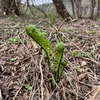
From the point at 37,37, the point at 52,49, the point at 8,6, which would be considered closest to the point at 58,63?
the point at 52,49

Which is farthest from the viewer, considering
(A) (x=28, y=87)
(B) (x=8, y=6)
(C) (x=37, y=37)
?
(B) (x=8, y=6)

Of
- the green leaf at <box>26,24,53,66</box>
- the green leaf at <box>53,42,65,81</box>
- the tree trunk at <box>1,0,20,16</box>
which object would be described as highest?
the green leaf at <box>26,24,53,66</box>

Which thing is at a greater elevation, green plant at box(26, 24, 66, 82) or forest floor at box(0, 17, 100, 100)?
green plant at box(26, 24, 66, 82)

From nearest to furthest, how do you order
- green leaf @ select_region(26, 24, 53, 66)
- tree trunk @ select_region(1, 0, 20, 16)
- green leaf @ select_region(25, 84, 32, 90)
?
green leaf @ select_region(26, 24, 53, 66) < green leaf @ select_region(25, 84, 32, 90) < tree trunk @ select_region(1, 0, 20, 16)

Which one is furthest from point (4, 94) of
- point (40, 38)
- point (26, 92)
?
point (40, 38)

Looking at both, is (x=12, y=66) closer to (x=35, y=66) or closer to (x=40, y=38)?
(x=35, y=66)

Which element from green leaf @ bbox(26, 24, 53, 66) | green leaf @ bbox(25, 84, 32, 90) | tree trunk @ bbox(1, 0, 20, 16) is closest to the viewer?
green leaf @ bbox(26, 24, 53, 66)

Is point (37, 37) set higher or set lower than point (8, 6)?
higher

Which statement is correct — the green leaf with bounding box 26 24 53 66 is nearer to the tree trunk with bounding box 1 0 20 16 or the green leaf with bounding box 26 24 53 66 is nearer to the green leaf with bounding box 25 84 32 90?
the green leaf with bounding box 25 84 32 90

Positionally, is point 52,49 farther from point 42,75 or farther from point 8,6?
point 8,6

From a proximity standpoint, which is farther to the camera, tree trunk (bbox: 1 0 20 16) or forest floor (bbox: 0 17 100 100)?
tree trunk (bbox: 1 0 20 16)

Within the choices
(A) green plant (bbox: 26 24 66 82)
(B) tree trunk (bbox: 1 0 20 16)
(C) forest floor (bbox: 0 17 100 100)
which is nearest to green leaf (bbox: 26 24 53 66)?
(A) green plant (bbox: 26 24 66 82)
